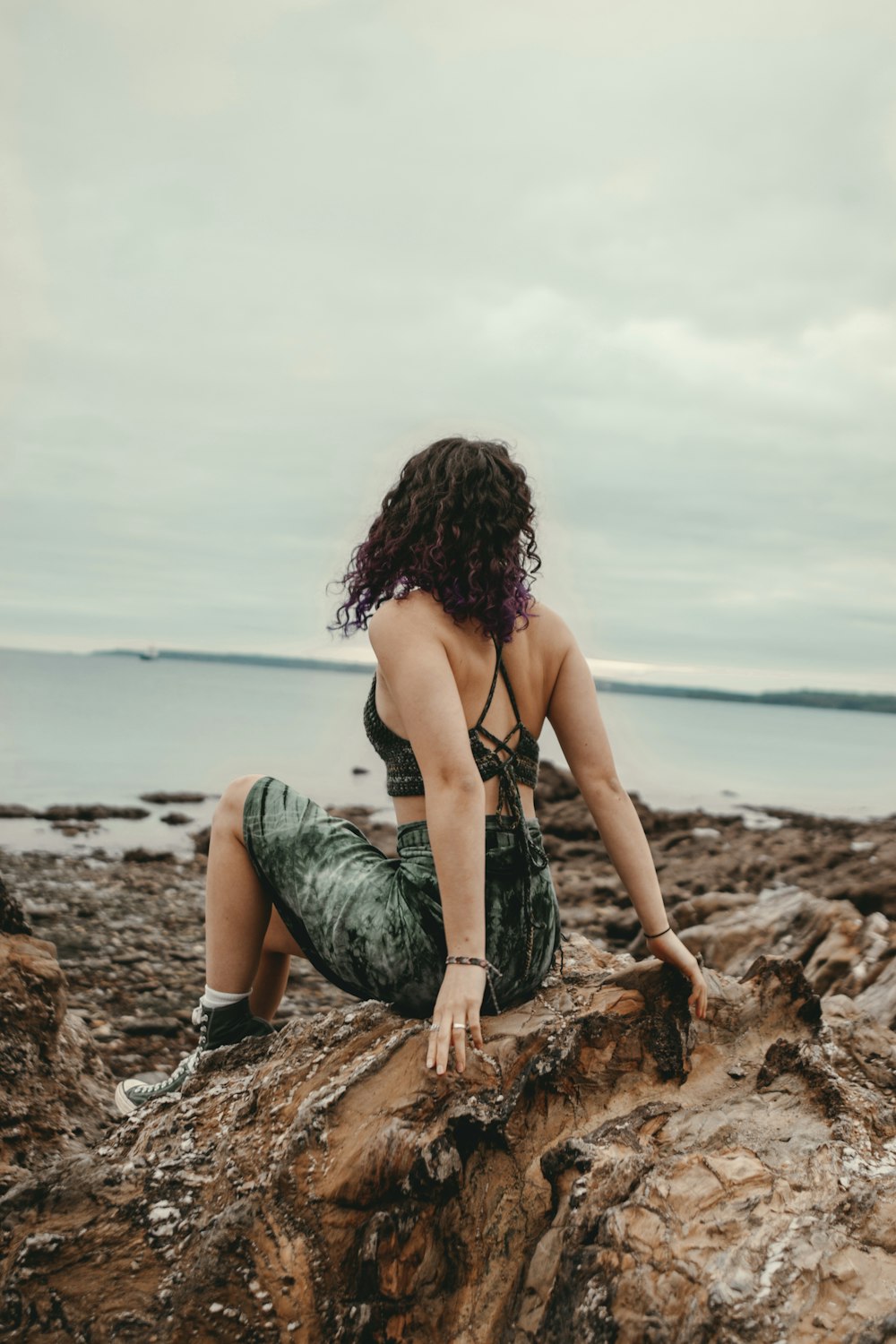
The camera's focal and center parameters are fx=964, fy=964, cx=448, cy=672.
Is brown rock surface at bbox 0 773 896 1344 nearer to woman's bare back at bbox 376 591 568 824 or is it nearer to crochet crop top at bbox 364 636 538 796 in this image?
crochet crop top at bbox 364 636 538 796

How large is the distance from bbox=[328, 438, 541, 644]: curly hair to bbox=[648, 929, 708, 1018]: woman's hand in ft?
4.18

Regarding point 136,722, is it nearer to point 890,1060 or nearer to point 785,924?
point 785,924

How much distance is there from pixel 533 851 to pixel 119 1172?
1.78 metres

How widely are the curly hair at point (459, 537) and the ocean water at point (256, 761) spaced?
35.5 ft

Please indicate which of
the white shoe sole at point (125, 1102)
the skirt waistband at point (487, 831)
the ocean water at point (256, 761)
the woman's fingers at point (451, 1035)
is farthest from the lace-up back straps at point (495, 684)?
the ocean water at point (256, 761)

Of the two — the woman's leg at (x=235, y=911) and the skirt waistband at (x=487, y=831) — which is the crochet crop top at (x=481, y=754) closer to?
the skirt waistband at (x=487, y=831)

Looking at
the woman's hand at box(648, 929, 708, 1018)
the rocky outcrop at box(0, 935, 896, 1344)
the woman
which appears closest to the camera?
the rocky outcrop at box(0, 935, 896, 1344)

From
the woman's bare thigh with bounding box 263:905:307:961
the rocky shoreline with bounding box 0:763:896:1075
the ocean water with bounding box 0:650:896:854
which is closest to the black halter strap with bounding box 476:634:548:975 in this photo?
the woman's bare thigh with bounding box 263:905:307:961

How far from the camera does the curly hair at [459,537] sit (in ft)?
11.7

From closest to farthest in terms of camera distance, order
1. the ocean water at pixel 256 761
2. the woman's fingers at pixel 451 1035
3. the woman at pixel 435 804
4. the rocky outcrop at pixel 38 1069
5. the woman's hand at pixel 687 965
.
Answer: the woman's fingers at pixel 451 1035 < the woman at pixel 435 804 < the woman's hand at pixel 687 965 < the rocky outcrop at pixel 38 1069 < the ocean water at pixel 256 761

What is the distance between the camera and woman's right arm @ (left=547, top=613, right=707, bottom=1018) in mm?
3559

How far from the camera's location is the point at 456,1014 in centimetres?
314

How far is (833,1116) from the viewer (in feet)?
10.1

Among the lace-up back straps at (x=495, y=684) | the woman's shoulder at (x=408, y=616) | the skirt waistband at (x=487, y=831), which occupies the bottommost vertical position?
the skirt waistband at (x=487, y=831)
